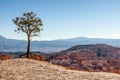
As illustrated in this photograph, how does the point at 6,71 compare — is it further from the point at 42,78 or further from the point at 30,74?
the point at 42,78

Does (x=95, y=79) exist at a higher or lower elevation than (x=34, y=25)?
lower

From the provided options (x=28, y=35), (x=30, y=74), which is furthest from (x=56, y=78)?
(x=28, y=35)

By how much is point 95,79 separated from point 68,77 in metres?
3.76

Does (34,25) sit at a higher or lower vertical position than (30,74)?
higher

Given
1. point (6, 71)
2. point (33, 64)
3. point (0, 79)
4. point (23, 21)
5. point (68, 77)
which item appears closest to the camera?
point (0, 79)

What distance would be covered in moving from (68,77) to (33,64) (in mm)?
12972

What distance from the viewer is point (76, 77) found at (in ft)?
117

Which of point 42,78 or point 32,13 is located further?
point 32,13

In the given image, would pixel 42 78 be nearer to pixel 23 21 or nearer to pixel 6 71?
pixel 6 71

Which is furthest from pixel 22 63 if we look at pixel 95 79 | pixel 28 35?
pixel 28 35

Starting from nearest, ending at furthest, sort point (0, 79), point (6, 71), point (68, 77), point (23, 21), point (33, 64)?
1. point (0, 79)
2. point (68, 77)
3. point (6, 71)
4. point (33, 64)
5. point (23, 21)

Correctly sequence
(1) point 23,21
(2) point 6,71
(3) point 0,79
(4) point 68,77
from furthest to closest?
(1) point 23,21 → (2) point 6,71 → (4) point 68,77 → (3) point 0,79

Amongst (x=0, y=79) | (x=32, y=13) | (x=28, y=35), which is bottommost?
(x=0, y=79)

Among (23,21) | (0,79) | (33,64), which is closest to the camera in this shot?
(0,79)
